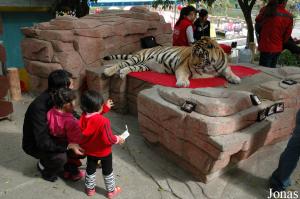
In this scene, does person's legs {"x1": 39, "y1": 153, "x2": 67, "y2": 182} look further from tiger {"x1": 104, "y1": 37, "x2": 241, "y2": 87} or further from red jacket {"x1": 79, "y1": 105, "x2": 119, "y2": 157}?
tiger {"x1": 104, "y1": 37, "x2": 241, "y2": 87}

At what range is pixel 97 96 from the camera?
2.79 metres

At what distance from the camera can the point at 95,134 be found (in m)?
2.83

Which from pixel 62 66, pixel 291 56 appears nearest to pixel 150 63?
pixel 62 66

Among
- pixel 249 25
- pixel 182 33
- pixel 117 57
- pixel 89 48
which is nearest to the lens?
pixel 89 48

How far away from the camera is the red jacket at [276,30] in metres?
5.52

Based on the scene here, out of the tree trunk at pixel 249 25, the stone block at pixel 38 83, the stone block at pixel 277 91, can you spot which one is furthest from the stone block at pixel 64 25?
the tree trunk at pixel 249 25

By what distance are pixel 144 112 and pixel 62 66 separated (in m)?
1.96

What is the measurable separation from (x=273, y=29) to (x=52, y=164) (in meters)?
4.34

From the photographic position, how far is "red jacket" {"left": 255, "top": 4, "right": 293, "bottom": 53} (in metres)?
5.52

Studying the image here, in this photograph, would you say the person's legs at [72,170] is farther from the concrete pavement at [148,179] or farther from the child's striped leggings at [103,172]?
the child's striped leggings at [103,172]

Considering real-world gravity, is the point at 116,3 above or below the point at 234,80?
above

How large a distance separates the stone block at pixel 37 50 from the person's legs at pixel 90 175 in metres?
2.81

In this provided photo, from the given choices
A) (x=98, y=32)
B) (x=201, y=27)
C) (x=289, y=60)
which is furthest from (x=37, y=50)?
(x=289, y=60)

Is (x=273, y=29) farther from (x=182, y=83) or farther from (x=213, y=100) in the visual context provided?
(x=213, y=100)
